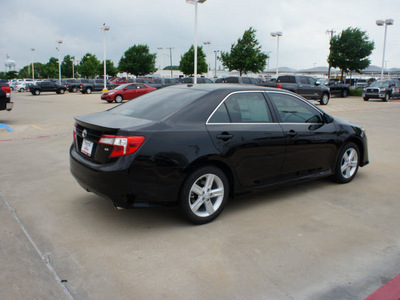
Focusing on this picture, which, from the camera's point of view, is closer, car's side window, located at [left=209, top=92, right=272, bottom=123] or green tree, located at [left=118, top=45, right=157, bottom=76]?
car's side window, located at [left=209, top=92, right=272, bottom=123]

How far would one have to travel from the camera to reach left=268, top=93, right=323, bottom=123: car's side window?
4926 millimetres

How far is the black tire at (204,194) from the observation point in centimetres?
393

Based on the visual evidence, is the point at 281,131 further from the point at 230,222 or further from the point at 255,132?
the point at 230,222

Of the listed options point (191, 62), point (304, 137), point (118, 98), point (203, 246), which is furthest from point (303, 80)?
point (191, 62)

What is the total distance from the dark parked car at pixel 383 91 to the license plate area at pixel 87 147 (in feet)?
88.7

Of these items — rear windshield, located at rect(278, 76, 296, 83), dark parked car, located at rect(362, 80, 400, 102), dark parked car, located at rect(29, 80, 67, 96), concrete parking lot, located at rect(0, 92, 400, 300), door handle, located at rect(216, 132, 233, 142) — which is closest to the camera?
concrete parking lot, located at rect(0, 92, 400, 300)

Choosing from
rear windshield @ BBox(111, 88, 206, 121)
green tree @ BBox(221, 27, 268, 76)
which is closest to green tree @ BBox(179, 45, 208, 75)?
green tree @ BBox(221, 27, 268, 76)

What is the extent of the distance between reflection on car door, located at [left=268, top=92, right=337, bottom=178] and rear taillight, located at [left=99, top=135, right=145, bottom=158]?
206 centimetres

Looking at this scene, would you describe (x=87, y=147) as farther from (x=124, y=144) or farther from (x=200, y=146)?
(x=200, y=146)

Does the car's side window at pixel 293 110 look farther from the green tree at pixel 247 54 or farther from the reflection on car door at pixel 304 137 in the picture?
the green tree at pixel 247 54

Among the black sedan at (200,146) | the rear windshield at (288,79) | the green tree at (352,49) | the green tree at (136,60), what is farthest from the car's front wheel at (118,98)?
the green tree at (136,60)

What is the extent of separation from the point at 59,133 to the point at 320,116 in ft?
26.0

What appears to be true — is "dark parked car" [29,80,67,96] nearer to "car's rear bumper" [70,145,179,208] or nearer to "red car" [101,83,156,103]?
"red car" [101,83,156,103]

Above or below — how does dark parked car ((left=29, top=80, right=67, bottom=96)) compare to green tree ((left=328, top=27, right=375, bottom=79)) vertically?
below
